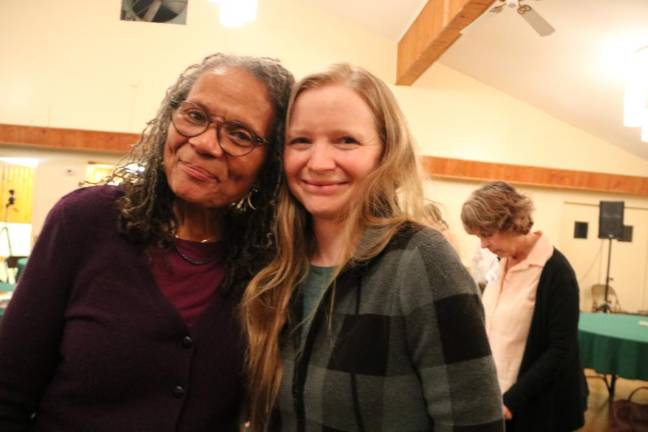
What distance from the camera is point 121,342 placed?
1060mm

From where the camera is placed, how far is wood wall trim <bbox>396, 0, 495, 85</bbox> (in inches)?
174

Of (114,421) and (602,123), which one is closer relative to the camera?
(114,421)

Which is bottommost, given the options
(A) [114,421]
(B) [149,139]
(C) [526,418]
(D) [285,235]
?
(C) [526,418]

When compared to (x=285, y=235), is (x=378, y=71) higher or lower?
higher

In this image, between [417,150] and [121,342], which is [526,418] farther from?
[121,342]

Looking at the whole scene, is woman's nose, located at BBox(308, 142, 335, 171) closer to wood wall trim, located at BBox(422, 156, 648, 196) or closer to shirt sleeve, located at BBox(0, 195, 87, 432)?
shirt sleeve, located at BBox(0, 195, 87, 432)

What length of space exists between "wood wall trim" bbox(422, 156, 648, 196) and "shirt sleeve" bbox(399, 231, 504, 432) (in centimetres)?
630

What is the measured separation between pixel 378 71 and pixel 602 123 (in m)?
3.49

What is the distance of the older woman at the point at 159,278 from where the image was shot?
1.05 m

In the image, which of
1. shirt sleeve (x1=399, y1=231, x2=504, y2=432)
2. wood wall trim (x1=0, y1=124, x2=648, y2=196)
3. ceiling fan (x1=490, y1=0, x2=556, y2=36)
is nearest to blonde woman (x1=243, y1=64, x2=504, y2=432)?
shirt sleeve (x1=399, y1=231, x2=504, y2=432)

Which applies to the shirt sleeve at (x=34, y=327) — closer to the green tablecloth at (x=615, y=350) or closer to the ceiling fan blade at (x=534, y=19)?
the ceiling fan blade at (x=534, y=19)

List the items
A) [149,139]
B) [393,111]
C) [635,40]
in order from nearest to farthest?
[393,111]
[149,139]
[635,40]

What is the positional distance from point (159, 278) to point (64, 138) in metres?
6.95

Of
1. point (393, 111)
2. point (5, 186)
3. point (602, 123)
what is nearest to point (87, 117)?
point (5, 186)
